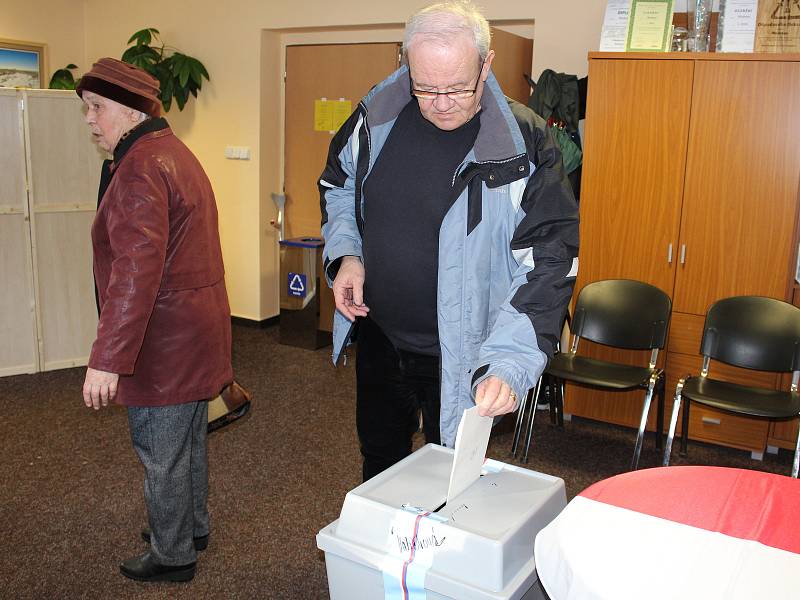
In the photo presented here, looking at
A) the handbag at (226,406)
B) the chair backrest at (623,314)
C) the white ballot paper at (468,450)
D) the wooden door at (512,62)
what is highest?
the wooden door at (512,62)

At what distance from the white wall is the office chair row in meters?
2.61

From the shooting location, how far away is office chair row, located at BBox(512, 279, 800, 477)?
11.4 feet

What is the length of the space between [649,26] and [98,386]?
3.11 m

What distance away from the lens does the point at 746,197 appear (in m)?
3.76

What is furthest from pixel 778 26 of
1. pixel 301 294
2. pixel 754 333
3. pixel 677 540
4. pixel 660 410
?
pixel 301 294

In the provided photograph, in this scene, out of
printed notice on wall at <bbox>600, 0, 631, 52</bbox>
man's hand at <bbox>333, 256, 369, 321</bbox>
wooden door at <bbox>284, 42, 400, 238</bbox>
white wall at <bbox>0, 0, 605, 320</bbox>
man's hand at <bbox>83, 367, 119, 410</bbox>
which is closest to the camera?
man's hand at <bbox>333, 256, 369, 321</bbox>

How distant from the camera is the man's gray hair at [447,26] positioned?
5.58 feet

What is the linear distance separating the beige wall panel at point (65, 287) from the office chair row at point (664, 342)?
9.21 feet

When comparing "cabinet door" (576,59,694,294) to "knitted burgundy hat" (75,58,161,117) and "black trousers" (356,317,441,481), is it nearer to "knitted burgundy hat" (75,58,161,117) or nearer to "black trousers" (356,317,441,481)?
"black trousers" (356,317,441,481)

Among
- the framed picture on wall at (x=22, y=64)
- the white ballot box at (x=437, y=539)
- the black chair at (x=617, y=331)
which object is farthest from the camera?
the framed picture on wall at (x=22, y=64)

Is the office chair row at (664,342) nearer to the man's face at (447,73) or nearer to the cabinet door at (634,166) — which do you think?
the cabinet door at (634,166)

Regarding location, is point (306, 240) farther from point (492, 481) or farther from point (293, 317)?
point (492, 481)

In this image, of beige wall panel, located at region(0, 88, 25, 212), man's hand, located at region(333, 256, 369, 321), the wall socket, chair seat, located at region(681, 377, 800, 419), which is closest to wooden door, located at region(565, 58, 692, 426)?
chair seat, located at region(681, 377, 800, 419)

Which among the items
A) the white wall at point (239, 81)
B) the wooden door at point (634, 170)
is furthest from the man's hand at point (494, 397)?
the white wall at point (239, 81)
